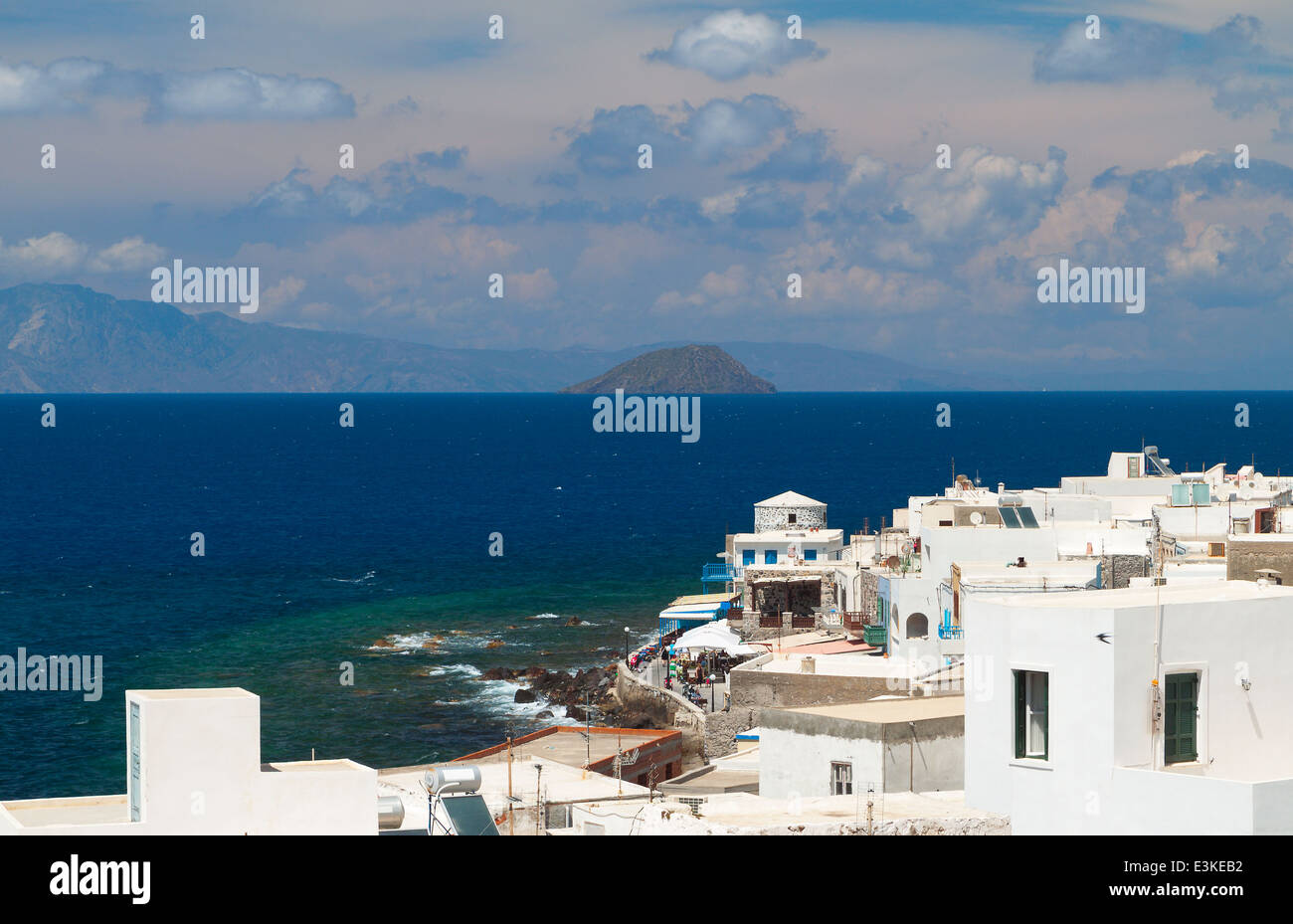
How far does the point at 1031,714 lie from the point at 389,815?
7846 mm

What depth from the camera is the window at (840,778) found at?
27.0m

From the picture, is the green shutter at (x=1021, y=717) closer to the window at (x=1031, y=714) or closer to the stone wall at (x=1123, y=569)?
the window at (x=1031, y=714)

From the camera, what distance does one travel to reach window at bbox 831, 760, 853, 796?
27.0 metres

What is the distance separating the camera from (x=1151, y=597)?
763 inches

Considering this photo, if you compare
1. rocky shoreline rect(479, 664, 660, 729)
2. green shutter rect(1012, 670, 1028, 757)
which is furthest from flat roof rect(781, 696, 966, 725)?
rocky shoreline rect(479, 664, 660, 729)

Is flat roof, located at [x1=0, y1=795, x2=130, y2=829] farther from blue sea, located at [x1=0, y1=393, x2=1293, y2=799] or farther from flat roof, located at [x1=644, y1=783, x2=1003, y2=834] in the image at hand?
blue sea, located at [x1=0, y1=393, x2=1293, y2=799]

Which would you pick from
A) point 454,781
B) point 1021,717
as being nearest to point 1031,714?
point 1021,717

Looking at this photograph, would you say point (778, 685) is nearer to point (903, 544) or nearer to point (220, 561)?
point (903, 544)

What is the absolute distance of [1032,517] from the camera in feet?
160

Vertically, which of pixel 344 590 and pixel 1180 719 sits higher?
pixel 1180 719

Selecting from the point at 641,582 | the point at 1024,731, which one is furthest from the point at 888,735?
the point at 641,582

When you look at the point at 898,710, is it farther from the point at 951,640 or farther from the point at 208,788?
the point at 208,788

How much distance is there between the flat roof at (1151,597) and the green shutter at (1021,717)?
35.2 inches

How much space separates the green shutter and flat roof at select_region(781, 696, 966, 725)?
7.98 m
